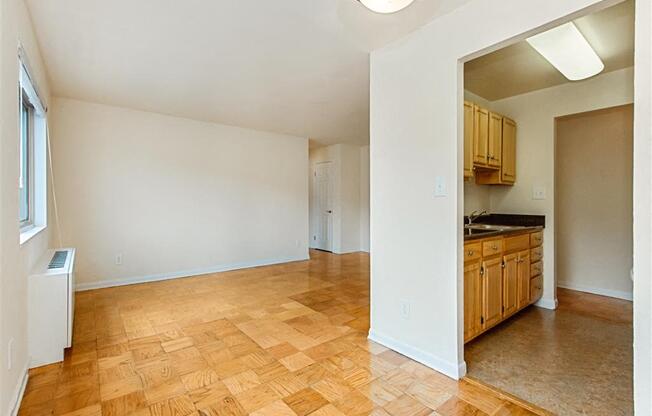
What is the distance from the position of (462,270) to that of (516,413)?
781mm

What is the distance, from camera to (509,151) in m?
3.42

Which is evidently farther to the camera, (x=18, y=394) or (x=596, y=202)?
(x=596, y=202)

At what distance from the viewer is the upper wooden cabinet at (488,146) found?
107 inches

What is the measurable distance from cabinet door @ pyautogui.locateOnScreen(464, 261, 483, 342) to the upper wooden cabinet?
845mm

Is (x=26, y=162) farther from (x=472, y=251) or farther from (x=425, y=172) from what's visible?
(x=472, y=251)

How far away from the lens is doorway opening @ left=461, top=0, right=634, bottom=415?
2072 millimetres

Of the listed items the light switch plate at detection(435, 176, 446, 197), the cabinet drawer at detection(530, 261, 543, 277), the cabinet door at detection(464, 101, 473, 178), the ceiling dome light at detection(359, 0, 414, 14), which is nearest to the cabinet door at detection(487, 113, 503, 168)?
the cabinet door at detection(464, 101, 473, 178)

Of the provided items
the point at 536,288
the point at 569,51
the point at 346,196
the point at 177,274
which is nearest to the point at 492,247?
the point at 536,288

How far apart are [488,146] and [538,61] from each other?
31.4 inches

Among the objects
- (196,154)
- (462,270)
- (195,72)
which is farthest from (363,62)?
(196,154)

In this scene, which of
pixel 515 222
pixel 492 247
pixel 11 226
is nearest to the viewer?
pixel 11 226

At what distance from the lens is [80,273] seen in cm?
386

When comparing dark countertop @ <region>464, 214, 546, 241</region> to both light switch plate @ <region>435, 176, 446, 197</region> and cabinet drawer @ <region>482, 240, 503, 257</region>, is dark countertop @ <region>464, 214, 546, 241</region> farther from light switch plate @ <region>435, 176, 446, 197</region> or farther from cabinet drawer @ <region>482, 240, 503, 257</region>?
light switch plate @ <region>435, 176, 446, 197</region>

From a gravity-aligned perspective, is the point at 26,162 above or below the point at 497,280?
above
